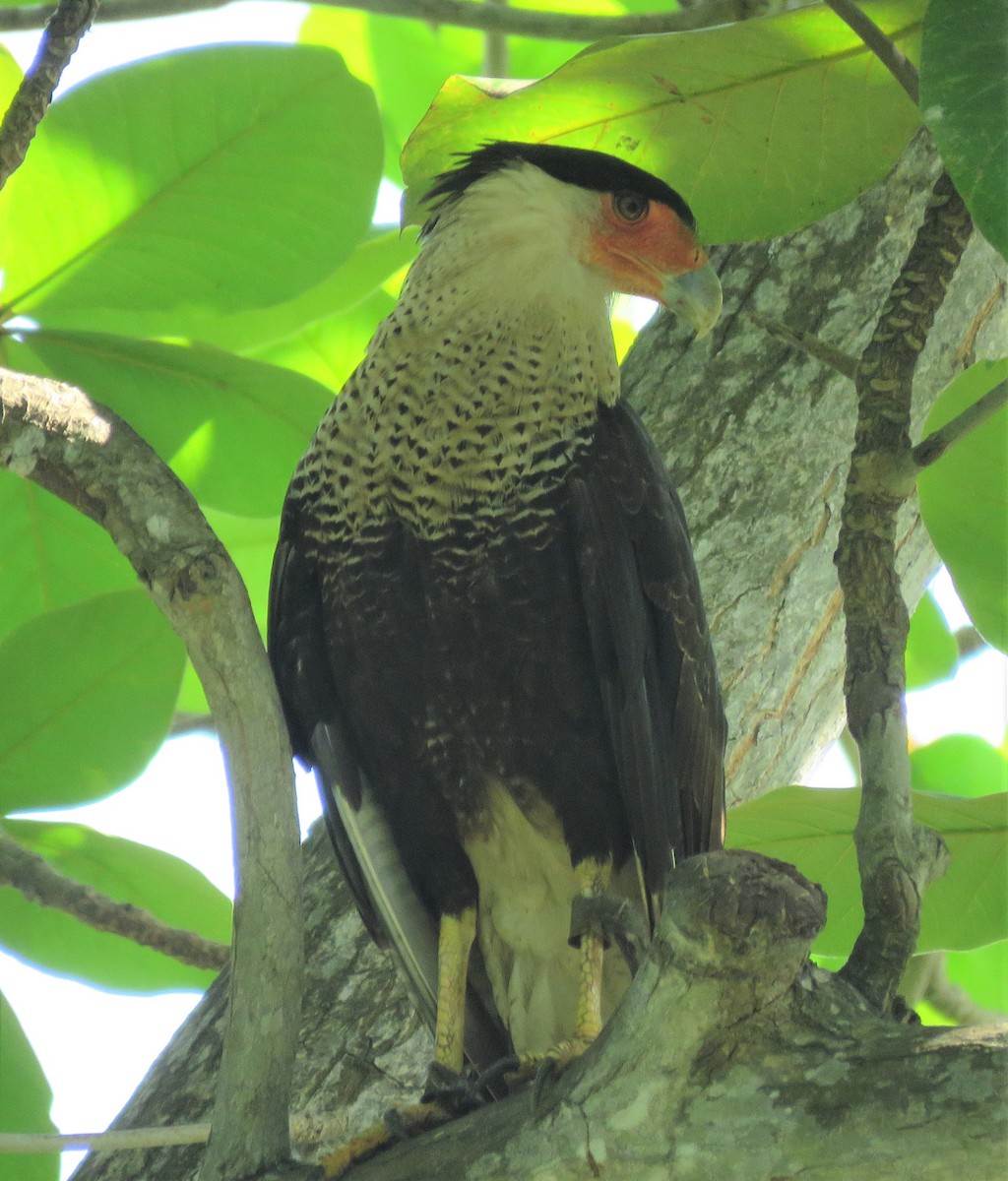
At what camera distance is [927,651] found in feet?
12.6

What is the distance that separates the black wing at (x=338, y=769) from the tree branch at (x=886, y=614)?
107 cm

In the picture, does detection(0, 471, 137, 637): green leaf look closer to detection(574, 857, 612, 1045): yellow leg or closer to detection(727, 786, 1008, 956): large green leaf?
detection(574, 857, 612, 1045): yellow leg

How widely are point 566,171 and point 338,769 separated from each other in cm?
139

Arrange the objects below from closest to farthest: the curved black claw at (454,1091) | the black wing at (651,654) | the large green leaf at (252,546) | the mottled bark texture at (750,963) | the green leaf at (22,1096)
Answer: the mottled bark texture at (750,963) → the curved black claw at (454,1091) → the black wing at (651,654) → the green leaf at (22,1096) → the large green leaf at (252,546)

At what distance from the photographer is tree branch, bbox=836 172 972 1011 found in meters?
1.92

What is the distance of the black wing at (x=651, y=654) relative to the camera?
8.29 ft

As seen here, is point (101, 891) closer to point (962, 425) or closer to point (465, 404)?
point (465, 404)

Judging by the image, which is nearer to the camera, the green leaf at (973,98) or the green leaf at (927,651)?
the green leaf at (973,98)

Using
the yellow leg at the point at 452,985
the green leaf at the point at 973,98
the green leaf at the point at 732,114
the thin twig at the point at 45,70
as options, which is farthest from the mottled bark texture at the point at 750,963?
the thin twig at the point at 45,70

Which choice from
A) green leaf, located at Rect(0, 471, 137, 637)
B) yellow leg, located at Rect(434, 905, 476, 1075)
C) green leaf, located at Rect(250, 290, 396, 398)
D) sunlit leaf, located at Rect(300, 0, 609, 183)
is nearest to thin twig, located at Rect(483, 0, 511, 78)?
sunlit leaf, located at Rect(300, 0, 609, 183)

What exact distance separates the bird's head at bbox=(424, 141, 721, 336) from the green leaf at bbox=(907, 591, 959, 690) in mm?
1353

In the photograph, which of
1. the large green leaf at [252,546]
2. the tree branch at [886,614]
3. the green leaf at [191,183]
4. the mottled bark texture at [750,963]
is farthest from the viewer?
the large green leaf at [252,546]

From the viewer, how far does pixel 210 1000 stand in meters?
2.79

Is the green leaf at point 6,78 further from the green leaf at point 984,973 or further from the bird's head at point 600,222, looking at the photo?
the green leaf at point 984,973
